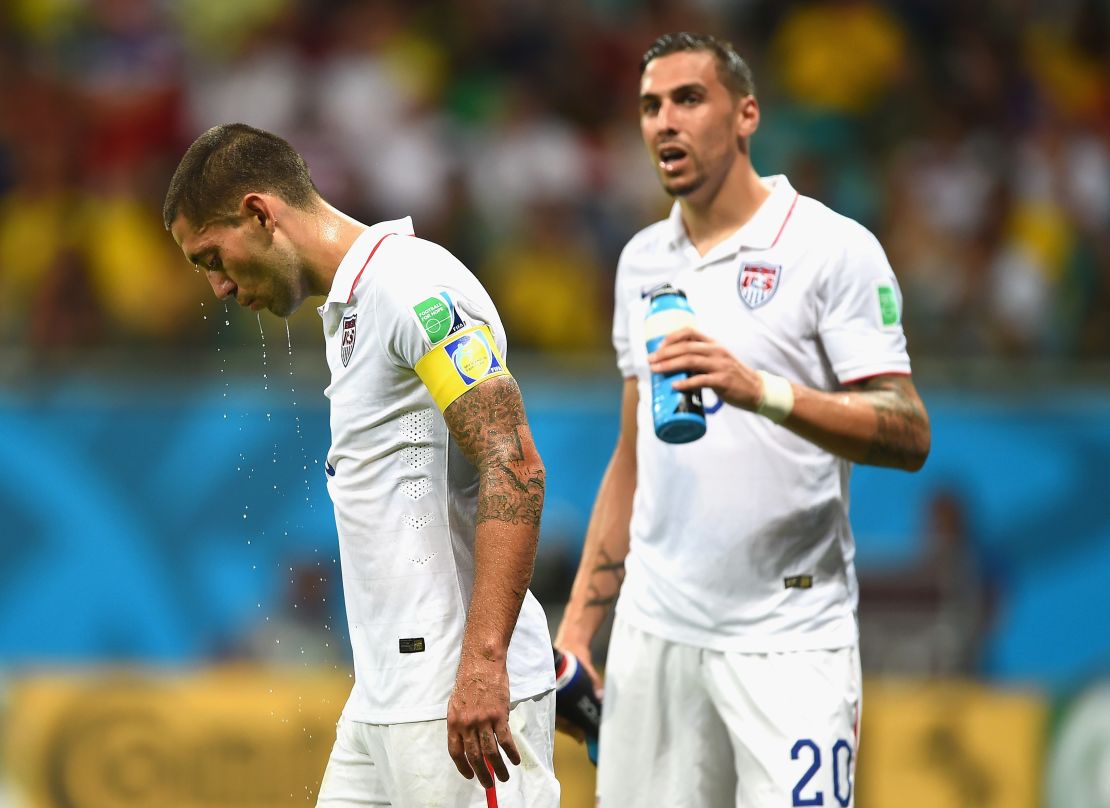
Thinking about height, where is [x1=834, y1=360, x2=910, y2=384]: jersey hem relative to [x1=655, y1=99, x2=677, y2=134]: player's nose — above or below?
below

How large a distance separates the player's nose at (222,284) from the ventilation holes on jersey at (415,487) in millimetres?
651

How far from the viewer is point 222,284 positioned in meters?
4.06

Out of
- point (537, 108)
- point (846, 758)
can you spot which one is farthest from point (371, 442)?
point (537, 108)

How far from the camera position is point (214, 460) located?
368 inches

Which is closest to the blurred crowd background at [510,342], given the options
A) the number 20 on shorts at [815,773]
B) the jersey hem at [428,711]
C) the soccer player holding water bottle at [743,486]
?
the soccer player holding water bottle at [743,486]

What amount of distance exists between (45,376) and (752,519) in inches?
227

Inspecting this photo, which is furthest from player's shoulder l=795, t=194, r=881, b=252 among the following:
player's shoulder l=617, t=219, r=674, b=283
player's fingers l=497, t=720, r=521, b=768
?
player's fingers l=497, t=720, r=521, b=768

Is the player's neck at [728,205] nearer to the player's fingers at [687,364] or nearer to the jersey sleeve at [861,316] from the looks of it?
the jersey sleeve at [861,316]

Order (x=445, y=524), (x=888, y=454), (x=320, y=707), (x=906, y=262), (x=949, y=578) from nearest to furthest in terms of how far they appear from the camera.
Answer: (x=445, y=524) → (x=888, y=454) → (x=320, y=707) → (x=949, y=578) → (x=906, y=262)

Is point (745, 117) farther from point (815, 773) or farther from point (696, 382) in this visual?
point (815, 773)

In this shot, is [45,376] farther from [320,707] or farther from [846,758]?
[846,758]

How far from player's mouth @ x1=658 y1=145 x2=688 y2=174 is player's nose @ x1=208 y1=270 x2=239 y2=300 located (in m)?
1.40

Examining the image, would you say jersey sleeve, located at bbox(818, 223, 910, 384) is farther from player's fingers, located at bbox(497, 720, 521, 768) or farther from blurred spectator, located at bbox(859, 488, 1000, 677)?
blurred spectator, located at bbox(859, 488, 1000, 677)

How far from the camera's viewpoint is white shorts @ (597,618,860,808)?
4.53 metres
